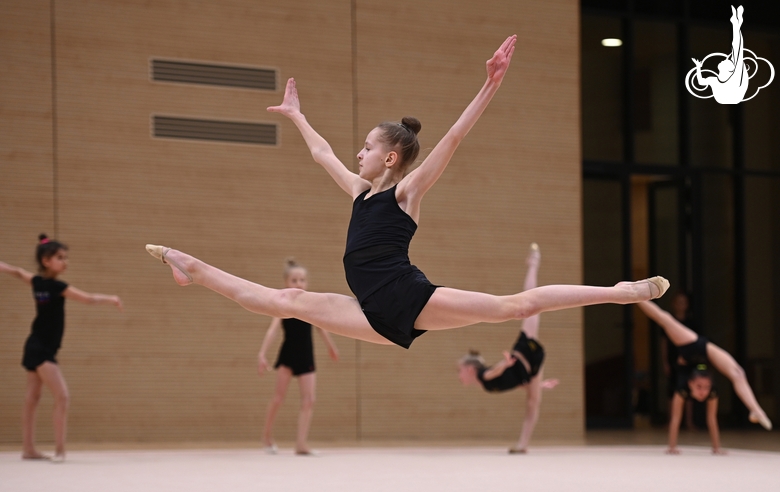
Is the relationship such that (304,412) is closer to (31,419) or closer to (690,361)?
(31,419)

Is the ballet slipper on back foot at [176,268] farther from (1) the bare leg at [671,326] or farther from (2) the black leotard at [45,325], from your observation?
(1) the bare leg at [671,326]

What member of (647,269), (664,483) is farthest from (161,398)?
(647,269)

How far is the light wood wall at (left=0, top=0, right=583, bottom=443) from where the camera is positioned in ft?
27.1

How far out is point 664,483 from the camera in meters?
5.33

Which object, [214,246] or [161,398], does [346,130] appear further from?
[161,398]

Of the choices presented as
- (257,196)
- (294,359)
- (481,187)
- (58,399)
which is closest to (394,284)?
(58,399)

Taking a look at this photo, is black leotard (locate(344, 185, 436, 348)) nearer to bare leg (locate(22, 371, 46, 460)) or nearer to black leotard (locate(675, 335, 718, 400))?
bare leg (locate(22, 371, 46, 460))

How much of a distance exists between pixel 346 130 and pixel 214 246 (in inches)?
70.5

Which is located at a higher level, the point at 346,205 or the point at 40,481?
the point at 346,205

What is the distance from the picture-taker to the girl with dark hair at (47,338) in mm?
6262

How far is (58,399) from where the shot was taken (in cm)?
621

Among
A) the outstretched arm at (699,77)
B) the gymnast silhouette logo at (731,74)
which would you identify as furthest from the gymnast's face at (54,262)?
the outstretched arm at (699,77)

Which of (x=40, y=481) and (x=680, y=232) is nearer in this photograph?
(x=40, y=481)

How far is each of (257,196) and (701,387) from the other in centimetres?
443
